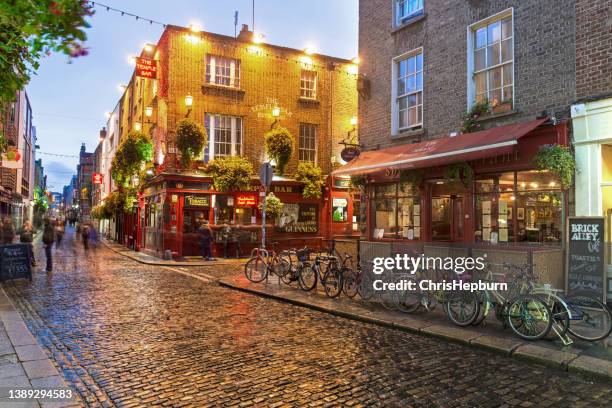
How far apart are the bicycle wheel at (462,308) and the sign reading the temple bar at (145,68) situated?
17943 millimetres

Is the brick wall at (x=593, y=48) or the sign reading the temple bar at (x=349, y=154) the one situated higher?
the brick wall at (x=593, y=48)

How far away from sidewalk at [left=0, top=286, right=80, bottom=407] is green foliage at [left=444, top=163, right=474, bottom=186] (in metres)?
8.85

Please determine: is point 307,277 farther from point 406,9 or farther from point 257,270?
point 406,9

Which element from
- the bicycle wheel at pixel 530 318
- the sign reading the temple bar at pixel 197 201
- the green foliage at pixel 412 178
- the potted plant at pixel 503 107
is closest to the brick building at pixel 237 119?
the sign reading the temple bar at pixel 197 201

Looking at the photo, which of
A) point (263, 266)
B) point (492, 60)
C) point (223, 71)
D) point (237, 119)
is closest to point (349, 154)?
point (263, 266)

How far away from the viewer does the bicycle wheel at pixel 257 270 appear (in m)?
11.9

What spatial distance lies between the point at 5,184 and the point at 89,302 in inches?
976

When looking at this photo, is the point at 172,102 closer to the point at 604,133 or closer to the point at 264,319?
the point at 264,319

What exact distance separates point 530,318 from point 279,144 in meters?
15.4

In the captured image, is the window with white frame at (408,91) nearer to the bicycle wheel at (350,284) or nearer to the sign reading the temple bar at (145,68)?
the bicycle wheel at (350,284)

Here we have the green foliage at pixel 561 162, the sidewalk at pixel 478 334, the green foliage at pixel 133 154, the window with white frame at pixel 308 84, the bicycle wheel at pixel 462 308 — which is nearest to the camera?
the sidewalk at pixel 478 334

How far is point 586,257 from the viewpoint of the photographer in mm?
7066

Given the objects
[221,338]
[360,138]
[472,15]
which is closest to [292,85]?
[360,138]

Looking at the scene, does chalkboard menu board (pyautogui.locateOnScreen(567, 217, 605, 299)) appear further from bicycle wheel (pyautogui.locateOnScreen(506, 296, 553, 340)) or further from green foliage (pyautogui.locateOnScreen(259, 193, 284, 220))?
green foliage (pyautogui.locateOnScreen(259, 193, 284, 220))
